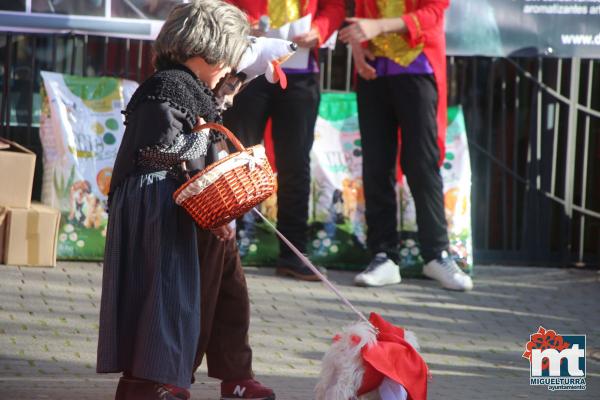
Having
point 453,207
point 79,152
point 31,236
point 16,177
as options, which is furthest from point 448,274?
point 16,177

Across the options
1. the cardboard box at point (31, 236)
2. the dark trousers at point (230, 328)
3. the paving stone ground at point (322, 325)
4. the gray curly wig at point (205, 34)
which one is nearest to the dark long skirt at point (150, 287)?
the dark trousers at point (230, 328)

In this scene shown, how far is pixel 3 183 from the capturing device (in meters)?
7.34

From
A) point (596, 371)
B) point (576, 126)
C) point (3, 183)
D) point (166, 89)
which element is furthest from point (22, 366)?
point (576, 126)

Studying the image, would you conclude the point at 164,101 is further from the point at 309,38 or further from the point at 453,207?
the point at 453,207

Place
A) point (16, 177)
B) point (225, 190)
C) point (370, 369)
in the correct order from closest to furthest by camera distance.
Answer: point (225, 190)
point (370, 369)
point (16, 177)

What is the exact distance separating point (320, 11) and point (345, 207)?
54.7 inches

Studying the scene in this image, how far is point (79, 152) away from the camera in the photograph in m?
7.87

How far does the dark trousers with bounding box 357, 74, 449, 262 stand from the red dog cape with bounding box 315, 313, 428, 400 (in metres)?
3.13

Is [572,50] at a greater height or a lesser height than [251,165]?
greater

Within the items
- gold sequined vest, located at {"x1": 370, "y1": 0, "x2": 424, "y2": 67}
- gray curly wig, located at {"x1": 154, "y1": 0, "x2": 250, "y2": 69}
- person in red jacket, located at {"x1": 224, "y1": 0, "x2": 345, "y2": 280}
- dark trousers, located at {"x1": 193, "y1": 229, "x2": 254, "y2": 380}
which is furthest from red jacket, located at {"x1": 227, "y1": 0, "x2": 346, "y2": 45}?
dark trousers, located at {"x1": 193, "y1": 229, "x2": 254, "y2": 380}

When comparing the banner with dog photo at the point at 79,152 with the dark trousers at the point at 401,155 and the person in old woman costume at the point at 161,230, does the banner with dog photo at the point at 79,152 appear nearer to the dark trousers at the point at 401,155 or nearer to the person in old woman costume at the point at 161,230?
the dark trousers at the point at 401,155

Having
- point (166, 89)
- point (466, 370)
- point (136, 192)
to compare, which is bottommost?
point (466, 370)

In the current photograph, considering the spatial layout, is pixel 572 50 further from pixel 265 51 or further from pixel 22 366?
pixel 22 366

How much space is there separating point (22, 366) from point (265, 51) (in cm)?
185
